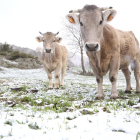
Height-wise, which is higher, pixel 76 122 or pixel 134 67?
pixel 134 67

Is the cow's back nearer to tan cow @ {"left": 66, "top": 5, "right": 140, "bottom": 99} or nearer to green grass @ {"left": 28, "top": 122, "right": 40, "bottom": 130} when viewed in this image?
tan cow @ {"left": 66, "top": 5, "right": 140, "bottom": 99}

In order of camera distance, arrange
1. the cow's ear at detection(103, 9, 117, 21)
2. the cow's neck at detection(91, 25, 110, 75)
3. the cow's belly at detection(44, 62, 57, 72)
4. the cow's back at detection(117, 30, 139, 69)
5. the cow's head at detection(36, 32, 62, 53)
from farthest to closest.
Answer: the cow's belly at detection(44, 62, 57, 72)
the cow's head at detection(36, 32, 62, 53)
the cow's back at detection(117, 30, 139, 69)
the cow's neck at detection(91, 25, 110, 75)
the cow's ear at detection(103, 9, 117, 21)

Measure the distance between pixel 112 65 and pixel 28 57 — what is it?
2722 centimetres

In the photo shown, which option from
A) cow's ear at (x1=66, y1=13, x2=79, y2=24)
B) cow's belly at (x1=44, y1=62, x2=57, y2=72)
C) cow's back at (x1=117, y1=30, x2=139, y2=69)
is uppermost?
cow's ear at (x1=66, y1=13, x2=79, y2=24)

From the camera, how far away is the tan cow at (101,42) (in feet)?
13.6

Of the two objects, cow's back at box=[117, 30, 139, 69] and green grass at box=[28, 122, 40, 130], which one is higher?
cow's back at box=[117, 30, 139, 69]

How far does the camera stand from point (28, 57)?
2998 centimetres

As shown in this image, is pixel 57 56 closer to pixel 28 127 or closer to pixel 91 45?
pixel 91 45

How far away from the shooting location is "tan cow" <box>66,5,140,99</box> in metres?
4.16

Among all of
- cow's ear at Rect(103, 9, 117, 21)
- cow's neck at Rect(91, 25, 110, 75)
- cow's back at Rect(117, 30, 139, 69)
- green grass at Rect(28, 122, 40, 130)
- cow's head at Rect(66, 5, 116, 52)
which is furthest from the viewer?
cow's back at Rect(117, 30, 139, 69)

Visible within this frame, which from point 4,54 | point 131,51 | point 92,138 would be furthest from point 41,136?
point 4,54

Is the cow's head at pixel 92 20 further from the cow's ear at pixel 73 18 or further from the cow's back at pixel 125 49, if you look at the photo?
the cow's back at pixel 125 49

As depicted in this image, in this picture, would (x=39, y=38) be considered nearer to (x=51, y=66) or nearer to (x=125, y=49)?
(x=51, y=66)

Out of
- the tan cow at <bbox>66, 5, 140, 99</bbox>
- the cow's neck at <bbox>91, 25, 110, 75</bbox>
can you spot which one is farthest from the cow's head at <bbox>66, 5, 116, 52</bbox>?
the cow's neck at <bbox>91, 25, 110, 75</bbox>
